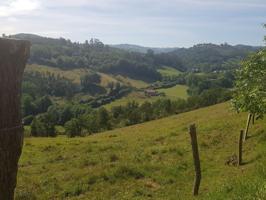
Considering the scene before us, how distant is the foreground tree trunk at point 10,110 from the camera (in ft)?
21.3

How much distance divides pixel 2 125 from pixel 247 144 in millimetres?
26647

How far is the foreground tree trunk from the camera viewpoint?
649cm

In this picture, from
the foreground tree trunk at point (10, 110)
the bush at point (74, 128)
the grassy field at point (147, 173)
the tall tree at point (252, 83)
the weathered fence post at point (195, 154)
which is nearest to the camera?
the foreground tree trunk at point (10, 110)

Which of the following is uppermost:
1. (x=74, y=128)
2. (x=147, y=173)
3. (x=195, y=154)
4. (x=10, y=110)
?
(x=10, y=110)

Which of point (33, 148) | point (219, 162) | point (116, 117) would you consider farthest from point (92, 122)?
point (219, 162)

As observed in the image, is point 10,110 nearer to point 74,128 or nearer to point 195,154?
point 195,154

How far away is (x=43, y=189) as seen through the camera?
2347cm

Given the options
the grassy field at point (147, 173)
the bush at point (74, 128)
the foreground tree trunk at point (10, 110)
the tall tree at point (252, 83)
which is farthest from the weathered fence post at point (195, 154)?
the bush at point (74, 128)

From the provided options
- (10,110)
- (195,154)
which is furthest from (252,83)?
(10,110)

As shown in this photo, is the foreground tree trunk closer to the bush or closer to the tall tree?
the tall tree

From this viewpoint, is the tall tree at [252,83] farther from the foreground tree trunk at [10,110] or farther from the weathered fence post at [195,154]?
the foreground tree trunk at [10,110]

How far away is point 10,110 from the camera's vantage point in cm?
665

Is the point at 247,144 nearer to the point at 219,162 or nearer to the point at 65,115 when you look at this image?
the point at 219,162

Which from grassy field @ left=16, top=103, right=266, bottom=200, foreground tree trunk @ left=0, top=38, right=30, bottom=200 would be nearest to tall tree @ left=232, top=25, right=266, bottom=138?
grassy field @ left=16, top=103, right=266, bottom=200
